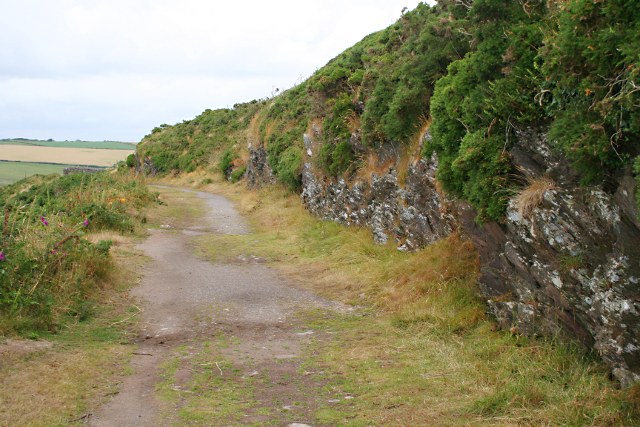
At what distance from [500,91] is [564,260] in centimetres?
234

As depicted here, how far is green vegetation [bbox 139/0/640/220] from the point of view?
16.8 ft

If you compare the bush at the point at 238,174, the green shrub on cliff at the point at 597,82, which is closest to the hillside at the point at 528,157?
the green shrub on cliff at the point at 597,82

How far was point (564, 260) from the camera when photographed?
5.76 metres

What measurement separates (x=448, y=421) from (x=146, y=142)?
54462 millimetres

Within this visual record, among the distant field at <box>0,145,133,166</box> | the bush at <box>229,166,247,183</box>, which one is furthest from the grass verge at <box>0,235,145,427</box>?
the distant field at <box>0,145,133,166</box>

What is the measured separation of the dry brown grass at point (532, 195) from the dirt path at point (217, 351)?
9.32 feet

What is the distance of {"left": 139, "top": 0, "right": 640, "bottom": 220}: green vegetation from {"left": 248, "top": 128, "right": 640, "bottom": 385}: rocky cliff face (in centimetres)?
28

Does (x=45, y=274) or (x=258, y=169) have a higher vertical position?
(x=258, y=169)

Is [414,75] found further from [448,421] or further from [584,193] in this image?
[448,421]

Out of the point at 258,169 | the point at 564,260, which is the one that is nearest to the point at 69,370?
the point at 564,260

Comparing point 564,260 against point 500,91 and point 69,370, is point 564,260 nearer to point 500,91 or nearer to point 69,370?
point 500,91

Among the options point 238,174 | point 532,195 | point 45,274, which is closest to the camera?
point 532,195

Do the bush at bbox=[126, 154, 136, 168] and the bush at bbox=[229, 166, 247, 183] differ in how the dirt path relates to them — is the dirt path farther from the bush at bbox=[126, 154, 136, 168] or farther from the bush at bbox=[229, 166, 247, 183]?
the bush at bbox=[126, 154, 136, 168]

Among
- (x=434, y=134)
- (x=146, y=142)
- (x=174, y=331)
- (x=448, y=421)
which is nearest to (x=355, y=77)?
(x=434, y=134)
